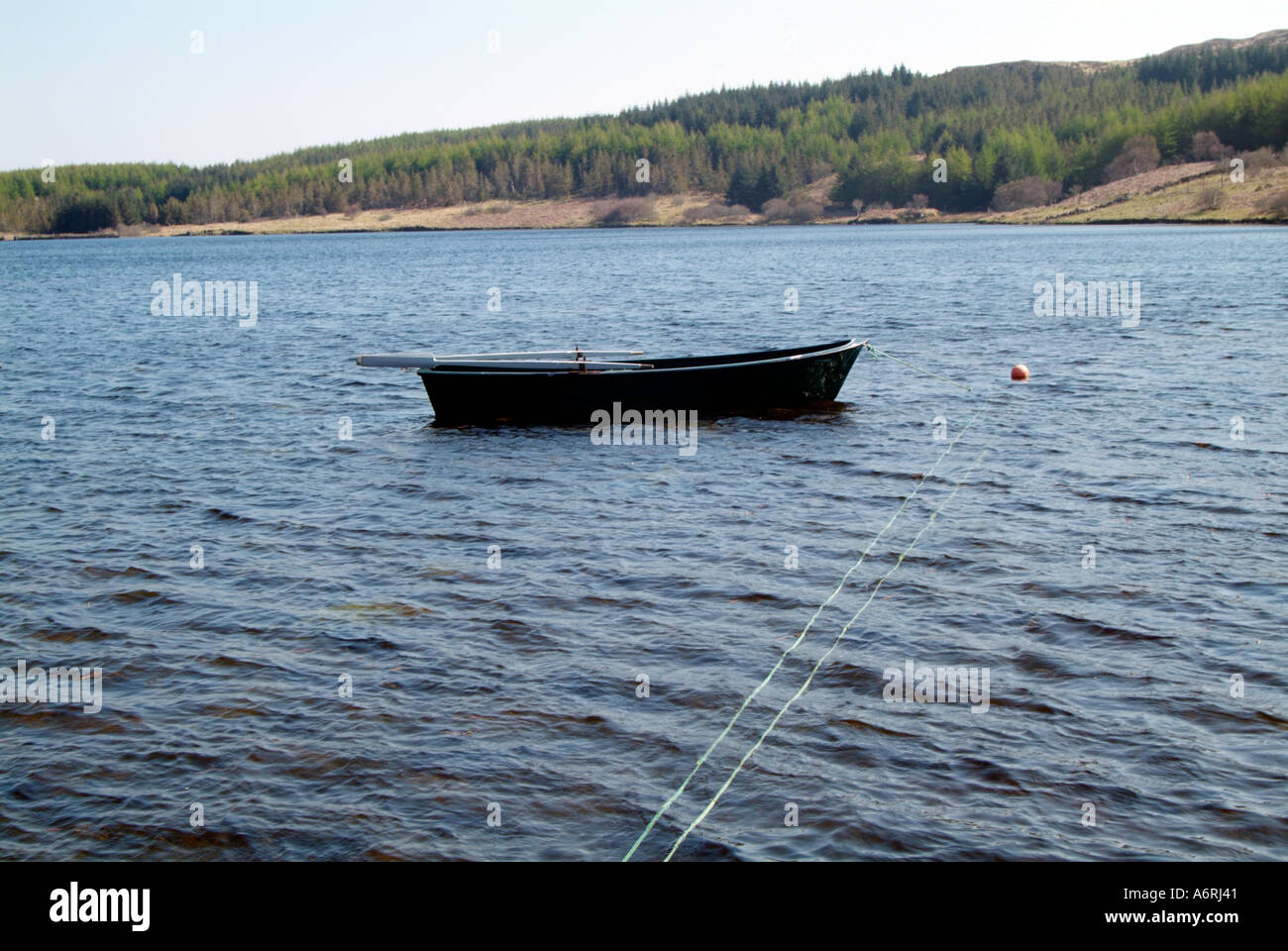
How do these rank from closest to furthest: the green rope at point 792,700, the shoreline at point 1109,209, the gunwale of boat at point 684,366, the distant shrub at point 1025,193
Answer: the green rope at point 792,700 → the gunwale of boat at point 684,366 → the shoreline at point 1109,209 → the distant shrub at point 1025,193

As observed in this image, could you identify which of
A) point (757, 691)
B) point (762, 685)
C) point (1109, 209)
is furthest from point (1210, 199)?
point (757, 691)

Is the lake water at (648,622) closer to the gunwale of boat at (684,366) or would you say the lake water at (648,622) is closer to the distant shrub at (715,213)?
the gunwale of boat at (684,366)

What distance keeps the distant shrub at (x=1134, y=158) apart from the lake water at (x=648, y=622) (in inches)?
5398

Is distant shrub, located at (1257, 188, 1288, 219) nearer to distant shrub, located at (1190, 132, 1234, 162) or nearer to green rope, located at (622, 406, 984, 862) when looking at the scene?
distant shrub, located at (1190, 132, 1234, 162)

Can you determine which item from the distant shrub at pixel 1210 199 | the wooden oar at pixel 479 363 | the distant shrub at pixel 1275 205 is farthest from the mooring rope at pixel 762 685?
the distant shrub at pixel 1210 199

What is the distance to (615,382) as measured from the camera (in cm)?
2172

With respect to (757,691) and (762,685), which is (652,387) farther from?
(757,691)

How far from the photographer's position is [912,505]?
1609cm

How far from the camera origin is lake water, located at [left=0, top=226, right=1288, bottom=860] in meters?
8.05

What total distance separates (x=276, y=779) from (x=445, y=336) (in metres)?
32.5

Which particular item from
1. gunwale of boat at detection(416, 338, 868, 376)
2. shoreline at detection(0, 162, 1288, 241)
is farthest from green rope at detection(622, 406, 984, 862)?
shoreline at detection(0, 162, 1288, 241)

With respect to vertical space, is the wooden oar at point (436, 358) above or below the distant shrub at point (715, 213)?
below

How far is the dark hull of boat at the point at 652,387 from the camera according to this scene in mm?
21797

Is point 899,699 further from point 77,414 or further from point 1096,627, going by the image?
point 77,414
